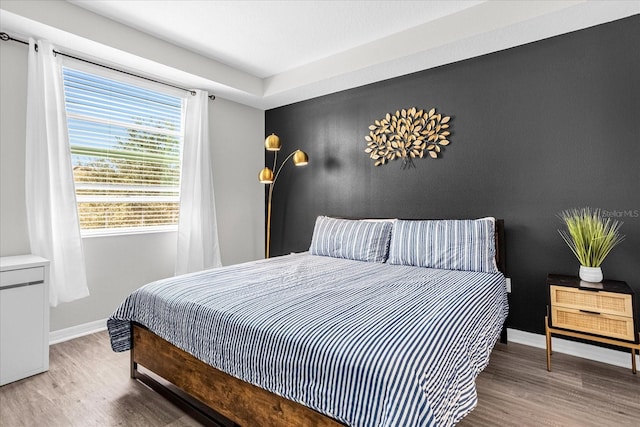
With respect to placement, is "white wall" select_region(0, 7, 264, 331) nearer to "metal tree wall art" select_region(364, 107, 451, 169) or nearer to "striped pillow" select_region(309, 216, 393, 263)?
"striped pillow" select_region(309, 216, 393, 263)

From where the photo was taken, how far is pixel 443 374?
1256 mm

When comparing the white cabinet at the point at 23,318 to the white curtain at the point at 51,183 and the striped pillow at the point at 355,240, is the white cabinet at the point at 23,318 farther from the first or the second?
the striped pillow at the point at 355,240

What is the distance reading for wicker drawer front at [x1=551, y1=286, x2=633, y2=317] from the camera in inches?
82.3

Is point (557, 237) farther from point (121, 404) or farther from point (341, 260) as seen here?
point (121, 404)

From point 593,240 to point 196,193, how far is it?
3.56 m

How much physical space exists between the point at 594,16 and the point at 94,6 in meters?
3.72

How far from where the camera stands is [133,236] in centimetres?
336

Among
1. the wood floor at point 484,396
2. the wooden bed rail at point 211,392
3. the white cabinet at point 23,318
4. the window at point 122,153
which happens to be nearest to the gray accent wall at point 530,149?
the wood floor at point 484,396

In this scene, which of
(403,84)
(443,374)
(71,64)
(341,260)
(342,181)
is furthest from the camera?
(342,181)

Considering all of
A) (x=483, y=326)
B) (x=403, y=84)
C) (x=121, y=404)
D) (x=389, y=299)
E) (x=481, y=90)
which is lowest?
(x=121, y=404)

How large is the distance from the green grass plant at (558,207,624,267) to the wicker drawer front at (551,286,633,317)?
25cm

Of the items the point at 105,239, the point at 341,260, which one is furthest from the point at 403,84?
the point at 105,239

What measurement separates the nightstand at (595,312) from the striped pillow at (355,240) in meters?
1.30

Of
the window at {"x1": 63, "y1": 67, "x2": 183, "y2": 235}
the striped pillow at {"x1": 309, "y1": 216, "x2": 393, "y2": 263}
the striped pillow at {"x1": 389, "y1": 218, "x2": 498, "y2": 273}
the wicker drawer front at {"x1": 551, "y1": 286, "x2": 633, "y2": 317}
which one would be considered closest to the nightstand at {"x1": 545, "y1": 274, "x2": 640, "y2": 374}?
the wicker drawer front at {"x1": 551, "y1": 286, "x2": 633, "y2": 317}
